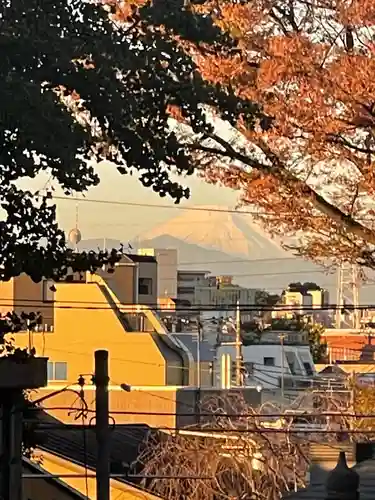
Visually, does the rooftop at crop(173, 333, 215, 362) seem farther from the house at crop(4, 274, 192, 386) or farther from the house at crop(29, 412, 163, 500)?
the house at crop(29, 412, 163, 500)

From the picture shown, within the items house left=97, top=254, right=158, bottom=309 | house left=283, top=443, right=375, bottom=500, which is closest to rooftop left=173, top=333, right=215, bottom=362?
house left=97, top=254, right=158, bottom=309

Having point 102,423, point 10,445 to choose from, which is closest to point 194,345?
point 102,423

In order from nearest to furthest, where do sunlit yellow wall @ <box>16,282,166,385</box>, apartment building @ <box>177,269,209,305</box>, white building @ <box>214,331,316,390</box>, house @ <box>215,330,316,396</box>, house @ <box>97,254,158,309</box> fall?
sunlit yellow wall @ <box>16,282,166,385</box>
white building @ <box>214,331,316,390</box>
house @ <box>215,330,316,396</box>
house @ <box>97,254,158,309</box>
apartment building @ <box>177,269,209,305</box>

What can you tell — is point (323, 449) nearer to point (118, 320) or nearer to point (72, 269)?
point (72, 269)

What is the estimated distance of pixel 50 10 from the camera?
5.12 metres

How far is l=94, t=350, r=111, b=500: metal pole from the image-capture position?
193 inches

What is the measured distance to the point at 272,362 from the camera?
4544 cm

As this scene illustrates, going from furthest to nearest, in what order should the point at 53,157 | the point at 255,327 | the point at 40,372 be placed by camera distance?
the point at 255,327 < the point at 53,157 < the point at 40,372

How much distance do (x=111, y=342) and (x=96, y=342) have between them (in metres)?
0.53

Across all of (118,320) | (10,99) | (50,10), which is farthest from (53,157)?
(118,320)

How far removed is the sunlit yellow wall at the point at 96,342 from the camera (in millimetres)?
34500

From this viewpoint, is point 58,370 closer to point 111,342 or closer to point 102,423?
point 111,342

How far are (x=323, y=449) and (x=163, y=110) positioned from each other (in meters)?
7.55

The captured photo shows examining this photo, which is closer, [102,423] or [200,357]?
[102,423]
